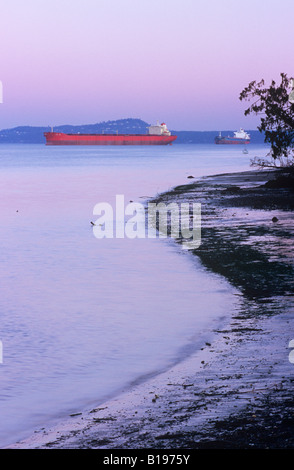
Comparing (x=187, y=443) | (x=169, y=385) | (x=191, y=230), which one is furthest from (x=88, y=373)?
(x=191, y=230)

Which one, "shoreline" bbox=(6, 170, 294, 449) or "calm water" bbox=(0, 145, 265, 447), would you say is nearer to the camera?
"shoreline" bbox=(6, 170, 294, 449)

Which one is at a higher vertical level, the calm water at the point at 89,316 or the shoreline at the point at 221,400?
the shoreline at the point at 221,400

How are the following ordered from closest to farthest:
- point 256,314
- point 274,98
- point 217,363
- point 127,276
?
point 217,363 < point 256,314 < point 127,276 < point 274,98

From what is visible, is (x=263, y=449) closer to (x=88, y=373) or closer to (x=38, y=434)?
(x=38, y=434)

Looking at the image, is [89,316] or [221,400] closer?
[221,400]

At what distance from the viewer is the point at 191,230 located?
24.9 metres

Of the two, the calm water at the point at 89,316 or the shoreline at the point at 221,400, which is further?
the calm water at the point at 89,316

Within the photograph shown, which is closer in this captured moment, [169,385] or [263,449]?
[263,449]

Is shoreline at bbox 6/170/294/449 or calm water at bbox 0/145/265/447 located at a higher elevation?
shoreline at bbox 6/170/294/449

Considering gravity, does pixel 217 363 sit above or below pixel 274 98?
below

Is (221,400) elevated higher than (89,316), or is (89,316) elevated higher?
(221,400)

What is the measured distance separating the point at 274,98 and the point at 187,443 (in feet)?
103
